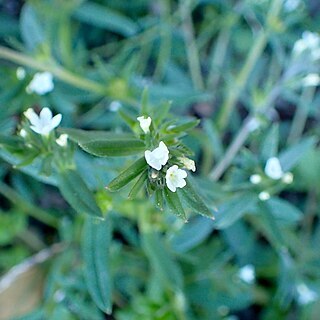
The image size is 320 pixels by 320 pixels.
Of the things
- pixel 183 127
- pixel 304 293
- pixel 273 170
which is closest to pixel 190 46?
pixel 273 170

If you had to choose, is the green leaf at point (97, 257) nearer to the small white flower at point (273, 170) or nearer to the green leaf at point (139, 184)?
the green leaf at point (139, 184)

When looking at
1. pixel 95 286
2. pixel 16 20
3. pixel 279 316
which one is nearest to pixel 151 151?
pixel 95 286

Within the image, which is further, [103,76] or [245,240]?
[245,240]

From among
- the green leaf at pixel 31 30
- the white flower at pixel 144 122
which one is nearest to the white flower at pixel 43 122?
the white flower at pixel 144 122

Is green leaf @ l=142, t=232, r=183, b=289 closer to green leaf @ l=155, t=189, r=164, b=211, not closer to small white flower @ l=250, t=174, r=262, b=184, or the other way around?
small white flower @ l=250, t=174, r=262, b=184

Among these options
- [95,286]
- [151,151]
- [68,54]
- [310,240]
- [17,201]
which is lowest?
[310,240]

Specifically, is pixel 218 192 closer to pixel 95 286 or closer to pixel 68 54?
pixel 95 286
